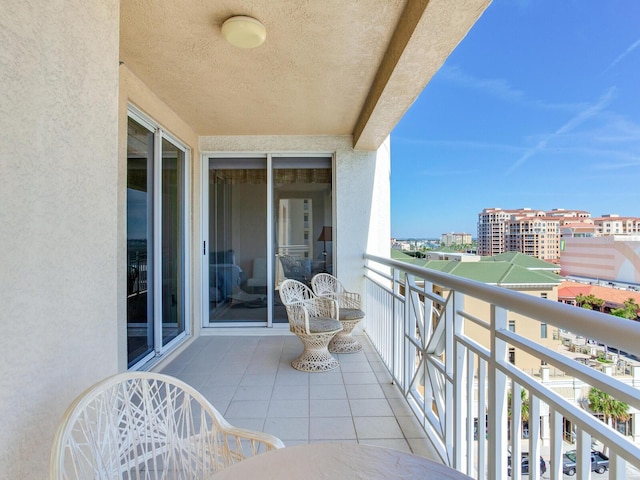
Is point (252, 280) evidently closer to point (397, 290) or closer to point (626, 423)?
point (397, 290)

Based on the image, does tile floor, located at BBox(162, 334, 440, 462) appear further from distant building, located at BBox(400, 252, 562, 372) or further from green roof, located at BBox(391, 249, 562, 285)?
green roof, located at BBox(391, 249, 562, 285)

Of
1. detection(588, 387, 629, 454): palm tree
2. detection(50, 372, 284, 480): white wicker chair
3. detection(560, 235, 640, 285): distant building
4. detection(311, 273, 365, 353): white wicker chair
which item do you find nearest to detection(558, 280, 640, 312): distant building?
detection(560, 235, 640, 285): distant building

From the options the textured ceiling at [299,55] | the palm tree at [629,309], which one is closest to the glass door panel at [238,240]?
the textured ceiling at [299,55]

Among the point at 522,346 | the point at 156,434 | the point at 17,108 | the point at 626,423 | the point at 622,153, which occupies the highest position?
the point at 622,153

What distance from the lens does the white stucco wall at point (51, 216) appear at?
0.90 metres

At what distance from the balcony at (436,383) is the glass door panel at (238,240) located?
1.36 ft

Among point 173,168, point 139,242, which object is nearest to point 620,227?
point 139,242

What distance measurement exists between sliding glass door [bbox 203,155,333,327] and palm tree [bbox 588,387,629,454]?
3.34m

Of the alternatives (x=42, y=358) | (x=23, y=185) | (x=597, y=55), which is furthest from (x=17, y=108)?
(x=597, y=55)

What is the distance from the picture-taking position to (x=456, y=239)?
2928 mm

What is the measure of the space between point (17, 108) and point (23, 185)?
0.21 m

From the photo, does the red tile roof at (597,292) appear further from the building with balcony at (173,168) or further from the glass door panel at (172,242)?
the glass door panel at (172,242)

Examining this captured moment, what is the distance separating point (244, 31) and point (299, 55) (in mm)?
461

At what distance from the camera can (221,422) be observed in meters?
1.07
